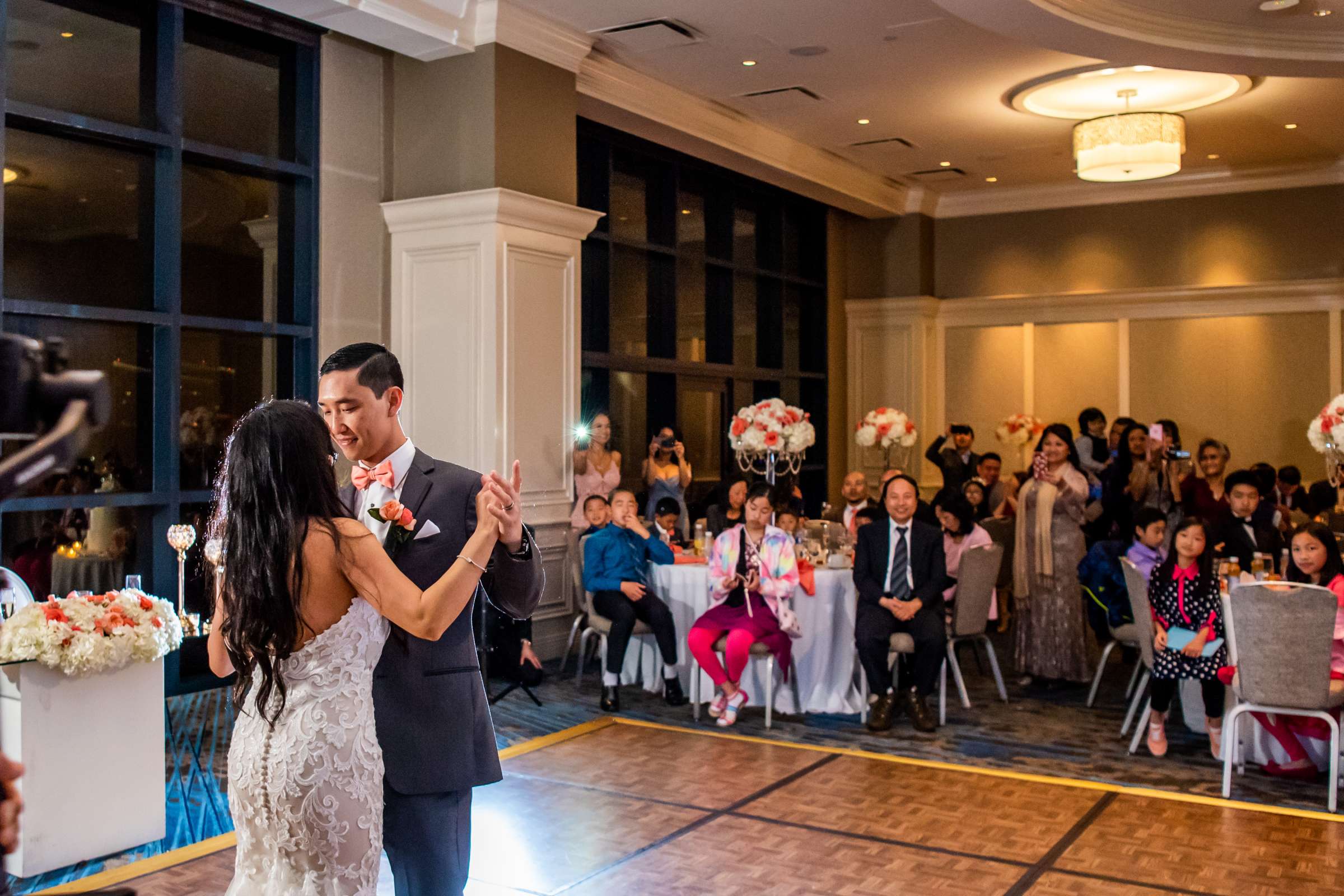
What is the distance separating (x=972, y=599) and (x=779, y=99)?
436cm

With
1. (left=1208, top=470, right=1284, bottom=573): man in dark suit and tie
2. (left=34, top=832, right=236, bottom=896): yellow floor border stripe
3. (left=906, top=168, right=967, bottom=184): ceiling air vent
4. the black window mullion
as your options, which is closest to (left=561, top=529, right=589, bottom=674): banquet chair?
the black window mullion

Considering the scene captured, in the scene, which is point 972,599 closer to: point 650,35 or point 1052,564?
point 1052,564

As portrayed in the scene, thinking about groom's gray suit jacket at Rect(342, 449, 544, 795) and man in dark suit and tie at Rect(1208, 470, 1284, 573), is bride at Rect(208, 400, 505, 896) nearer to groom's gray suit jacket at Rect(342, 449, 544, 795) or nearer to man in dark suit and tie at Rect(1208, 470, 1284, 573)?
groom's gray suit jacket at Rect(342, 449, 544, 795)

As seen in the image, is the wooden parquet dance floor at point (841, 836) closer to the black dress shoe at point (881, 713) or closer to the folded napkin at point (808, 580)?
the black dress shoe at point (881, 713)

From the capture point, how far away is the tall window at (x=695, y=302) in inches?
373

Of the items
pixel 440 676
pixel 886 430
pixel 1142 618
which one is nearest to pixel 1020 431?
pixel 886 430

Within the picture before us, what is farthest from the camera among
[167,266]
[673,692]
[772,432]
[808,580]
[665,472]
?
[665,472]

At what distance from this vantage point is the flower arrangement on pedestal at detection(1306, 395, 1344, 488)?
6.04 m

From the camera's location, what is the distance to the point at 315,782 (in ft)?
7.29

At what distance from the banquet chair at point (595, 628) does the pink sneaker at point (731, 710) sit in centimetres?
72

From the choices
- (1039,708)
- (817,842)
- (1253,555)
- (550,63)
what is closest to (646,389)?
(550,63)

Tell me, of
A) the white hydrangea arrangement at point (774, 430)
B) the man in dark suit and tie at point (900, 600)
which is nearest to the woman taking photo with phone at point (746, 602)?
the man in dark suit and tie at point (900, 600)

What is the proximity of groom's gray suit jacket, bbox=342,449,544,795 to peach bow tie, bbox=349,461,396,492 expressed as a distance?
4 centimetres

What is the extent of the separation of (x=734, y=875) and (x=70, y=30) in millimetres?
5058
